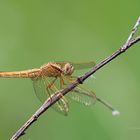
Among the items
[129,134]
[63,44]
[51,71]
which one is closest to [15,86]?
[63,44]

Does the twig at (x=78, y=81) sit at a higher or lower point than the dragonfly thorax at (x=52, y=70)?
lower

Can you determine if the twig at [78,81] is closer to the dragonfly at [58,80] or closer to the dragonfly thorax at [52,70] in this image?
the dragonfly at [58,80]

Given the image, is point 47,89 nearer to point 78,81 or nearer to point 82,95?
point 82,95

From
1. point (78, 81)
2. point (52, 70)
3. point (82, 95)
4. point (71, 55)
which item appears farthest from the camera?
point (71, 55)

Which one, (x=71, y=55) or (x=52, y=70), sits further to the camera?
(x=71, y=55)

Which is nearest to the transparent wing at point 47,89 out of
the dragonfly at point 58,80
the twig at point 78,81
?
the dragonfly at point 58,80

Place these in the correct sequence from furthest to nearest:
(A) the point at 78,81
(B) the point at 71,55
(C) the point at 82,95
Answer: (B) the point at 71,55, (C) the point at 82,95, (A) the point at 78,81

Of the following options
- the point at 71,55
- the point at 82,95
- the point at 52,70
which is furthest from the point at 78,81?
the point at 71,55

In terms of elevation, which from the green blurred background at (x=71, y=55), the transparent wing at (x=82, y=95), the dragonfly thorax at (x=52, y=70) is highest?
the green blurred background at (x=71, y=55)

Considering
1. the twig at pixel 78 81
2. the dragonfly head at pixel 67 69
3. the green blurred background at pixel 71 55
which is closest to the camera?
the twig at pixel 78 81
